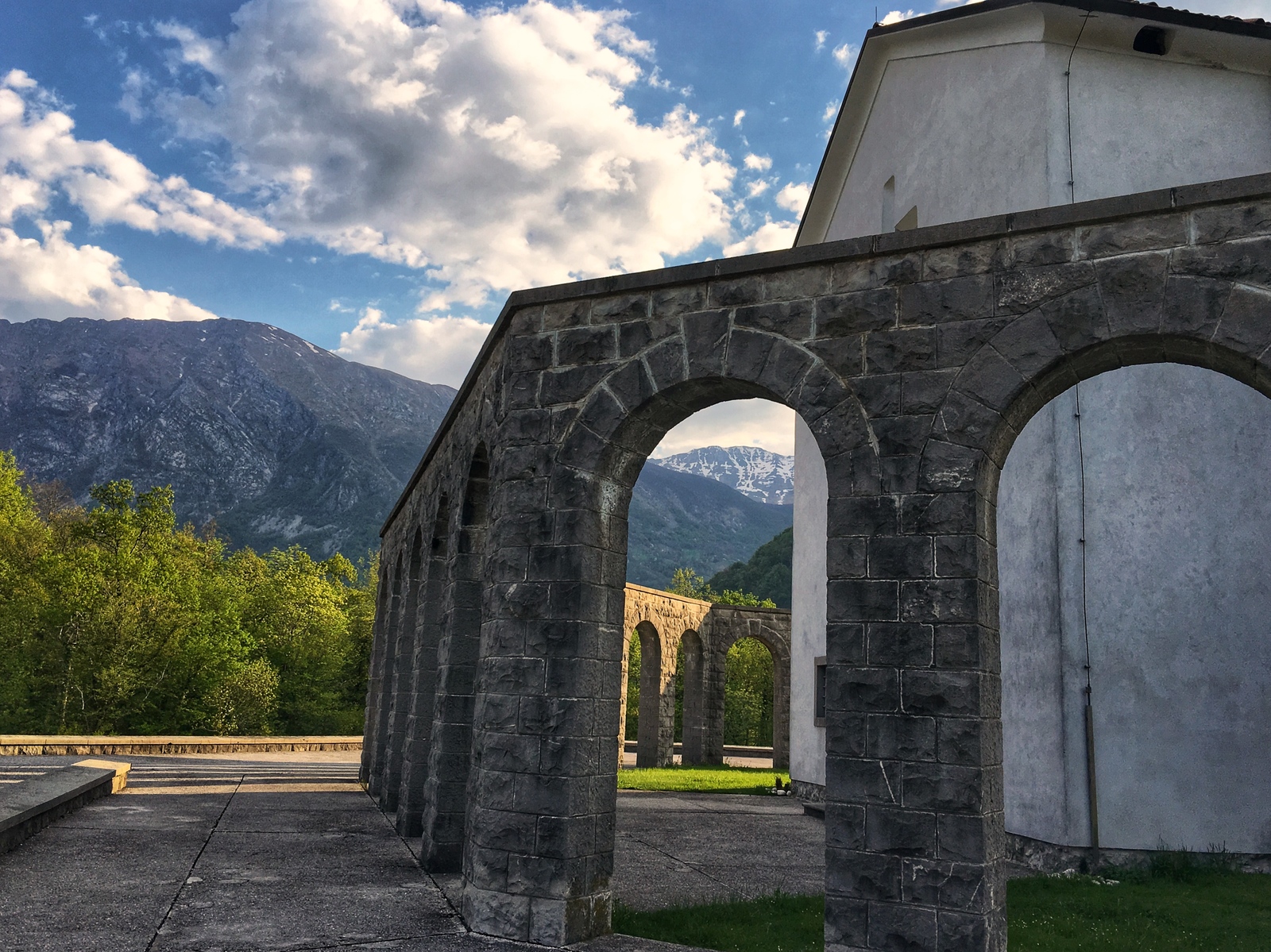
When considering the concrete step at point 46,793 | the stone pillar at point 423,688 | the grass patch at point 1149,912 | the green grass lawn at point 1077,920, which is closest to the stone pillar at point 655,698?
the concrete step at point 46,793

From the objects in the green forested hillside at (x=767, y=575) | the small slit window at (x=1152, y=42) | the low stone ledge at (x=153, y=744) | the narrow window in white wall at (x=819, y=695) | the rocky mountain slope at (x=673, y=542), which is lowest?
the low stone ledge at (x=153, y=744)

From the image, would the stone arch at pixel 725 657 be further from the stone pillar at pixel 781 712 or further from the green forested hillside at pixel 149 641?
the green forested hillside at pixel 149 641

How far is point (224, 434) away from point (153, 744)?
129466mm

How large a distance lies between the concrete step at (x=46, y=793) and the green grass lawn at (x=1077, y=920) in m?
5.00

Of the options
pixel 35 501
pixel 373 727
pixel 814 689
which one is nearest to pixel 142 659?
pixel 373 727

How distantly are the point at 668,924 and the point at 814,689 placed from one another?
7.97 metres

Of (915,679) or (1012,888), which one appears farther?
(1012,888)

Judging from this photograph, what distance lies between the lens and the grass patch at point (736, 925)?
5340 millimetres

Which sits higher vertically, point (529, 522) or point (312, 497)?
point (312, 497)

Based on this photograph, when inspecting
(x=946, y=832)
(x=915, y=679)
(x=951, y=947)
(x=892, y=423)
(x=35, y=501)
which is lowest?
(x=951, y=947)

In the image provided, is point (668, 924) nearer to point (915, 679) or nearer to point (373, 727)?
point (915, 679)

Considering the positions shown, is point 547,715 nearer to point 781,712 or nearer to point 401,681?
point 401,681

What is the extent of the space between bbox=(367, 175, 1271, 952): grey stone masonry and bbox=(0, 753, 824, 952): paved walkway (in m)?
1.06

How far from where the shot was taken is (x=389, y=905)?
19.7ft
